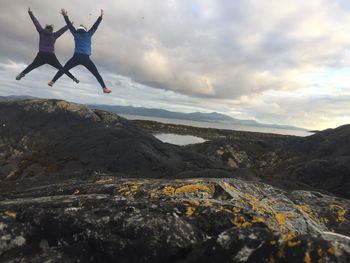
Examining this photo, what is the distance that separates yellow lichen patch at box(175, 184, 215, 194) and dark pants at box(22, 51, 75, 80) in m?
23.6

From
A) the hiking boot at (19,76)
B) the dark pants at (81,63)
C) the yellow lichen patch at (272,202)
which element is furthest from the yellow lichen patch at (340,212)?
the hiking boot at (19,76)

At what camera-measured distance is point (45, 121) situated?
31.4m

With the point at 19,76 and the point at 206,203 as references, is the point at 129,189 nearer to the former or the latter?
the point at 206,203

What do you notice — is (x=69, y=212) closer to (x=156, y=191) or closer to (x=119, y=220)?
(x=119, y=220)

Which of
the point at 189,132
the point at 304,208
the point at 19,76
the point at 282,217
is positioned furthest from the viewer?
the point at 189,132

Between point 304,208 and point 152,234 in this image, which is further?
point 304,208

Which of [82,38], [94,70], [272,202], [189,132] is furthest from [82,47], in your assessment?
[189,132]

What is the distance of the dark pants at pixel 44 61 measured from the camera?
30391 millimetres

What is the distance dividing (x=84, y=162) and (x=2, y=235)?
47.1ft

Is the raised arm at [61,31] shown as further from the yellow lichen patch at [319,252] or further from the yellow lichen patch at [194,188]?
the yellow lichen patch at [319,252]

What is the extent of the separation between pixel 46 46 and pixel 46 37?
76cm

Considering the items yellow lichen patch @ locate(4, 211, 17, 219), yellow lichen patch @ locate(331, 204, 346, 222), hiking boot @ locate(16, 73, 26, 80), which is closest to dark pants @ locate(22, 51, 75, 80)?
hiking boot @ locate(16, 73, 26, 80)

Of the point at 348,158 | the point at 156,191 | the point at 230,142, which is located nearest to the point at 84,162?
the point at 156,191

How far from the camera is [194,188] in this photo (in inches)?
396
